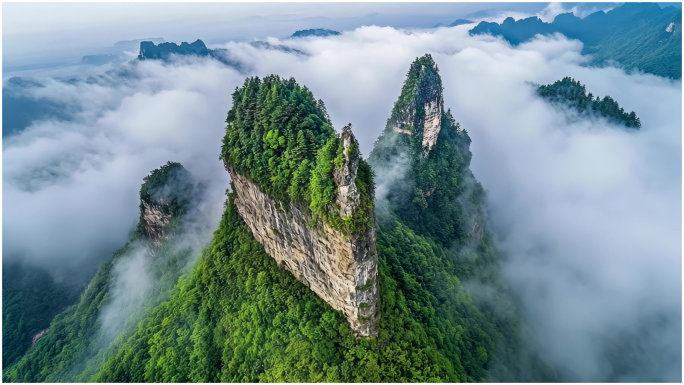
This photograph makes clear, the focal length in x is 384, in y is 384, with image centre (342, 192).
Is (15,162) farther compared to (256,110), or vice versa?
(15,162)

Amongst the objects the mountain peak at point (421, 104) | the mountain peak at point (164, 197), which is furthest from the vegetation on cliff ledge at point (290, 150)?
the mountain peak at point (421, 104)

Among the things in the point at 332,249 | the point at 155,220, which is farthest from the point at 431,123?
the point at 155,220

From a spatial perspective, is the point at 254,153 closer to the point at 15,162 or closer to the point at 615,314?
the point at 615,314

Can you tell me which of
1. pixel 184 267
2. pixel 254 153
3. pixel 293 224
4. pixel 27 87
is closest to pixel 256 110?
pixel 254 153

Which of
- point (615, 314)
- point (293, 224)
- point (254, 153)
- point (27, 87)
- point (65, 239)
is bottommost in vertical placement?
point (65, 239)

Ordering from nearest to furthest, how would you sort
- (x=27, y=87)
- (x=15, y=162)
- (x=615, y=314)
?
(x=615, y=314) → (x=15, y=162) → (x=27, y=87)

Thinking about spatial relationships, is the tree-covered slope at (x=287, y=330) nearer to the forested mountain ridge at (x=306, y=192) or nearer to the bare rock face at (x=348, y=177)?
the forested mountain ridge at (x=306, y=192)

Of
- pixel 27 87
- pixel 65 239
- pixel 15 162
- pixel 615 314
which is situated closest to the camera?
pixel 615 314
